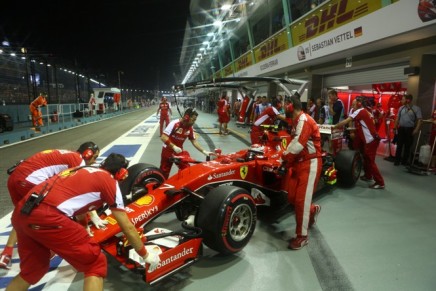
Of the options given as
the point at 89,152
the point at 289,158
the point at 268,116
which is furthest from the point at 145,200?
the point at 268,116

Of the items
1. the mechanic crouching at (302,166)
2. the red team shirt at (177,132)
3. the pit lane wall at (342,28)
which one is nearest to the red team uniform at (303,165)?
the mechanic crouching at (302,166)

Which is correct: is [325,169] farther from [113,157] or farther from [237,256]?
[113,157]

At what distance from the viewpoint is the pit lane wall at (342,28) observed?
7188 millimetres

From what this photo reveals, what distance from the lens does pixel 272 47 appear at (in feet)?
54.3

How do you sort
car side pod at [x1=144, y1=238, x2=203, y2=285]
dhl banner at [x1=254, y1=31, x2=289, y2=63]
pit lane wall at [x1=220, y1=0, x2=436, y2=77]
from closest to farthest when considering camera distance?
1. car side pod at [x1=144, y1=238, x2=203, y2=285]
2. pit lane wall at [x1=220, y1=0, x2=436, y2=77]
3. dhl banner at [x1=254, y1=31, x2=289, y2=63]

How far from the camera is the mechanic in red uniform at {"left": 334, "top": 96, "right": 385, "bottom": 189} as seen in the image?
641cm

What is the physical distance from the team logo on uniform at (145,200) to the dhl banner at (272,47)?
12350mm

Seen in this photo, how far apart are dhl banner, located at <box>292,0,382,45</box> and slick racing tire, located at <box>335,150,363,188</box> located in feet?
13.6

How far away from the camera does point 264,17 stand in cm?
1903

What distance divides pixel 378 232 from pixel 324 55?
803 centimetres

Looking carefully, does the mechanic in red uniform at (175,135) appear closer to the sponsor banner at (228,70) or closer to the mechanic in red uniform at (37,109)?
the mechanic in red uniform at (37,109)

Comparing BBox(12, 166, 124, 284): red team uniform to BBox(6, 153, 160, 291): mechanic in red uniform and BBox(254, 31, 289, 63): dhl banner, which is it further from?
BBox(254, 31, 289, 63): dhl banner

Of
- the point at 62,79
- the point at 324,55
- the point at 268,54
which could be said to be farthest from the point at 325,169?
the point at 62,79

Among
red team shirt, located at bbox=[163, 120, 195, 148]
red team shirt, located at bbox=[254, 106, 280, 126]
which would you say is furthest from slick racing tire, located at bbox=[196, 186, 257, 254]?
red team shirt, located at bbox=[254, 106, 280, 126]
